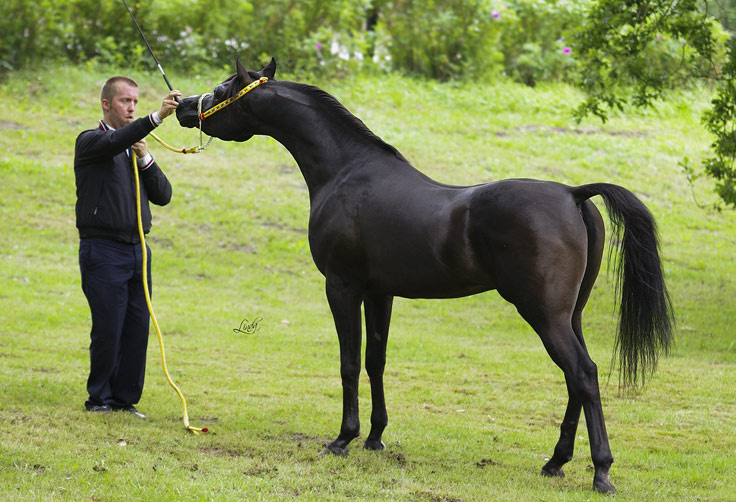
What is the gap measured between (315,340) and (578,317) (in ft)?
15.9

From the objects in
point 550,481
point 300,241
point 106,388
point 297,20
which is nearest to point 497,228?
point 550,481

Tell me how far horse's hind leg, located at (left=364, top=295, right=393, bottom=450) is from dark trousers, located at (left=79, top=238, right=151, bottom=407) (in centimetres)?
172

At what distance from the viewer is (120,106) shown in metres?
5.94

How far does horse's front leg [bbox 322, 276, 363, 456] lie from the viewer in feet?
17.3

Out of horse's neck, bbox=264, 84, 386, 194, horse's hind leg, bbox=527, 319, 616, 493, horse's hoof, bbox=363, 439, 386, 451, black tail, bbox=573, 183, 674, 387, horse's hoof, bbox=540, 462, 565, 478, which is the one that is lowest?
horse's hoof, bbox=363, 439, 386, 451

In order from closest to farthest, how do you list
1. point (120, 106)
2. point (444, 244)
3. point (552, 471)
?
point (444, 244), point (552, 471), point (120, 106)

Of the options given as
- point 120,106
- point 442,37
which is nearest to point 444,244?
point 120,106

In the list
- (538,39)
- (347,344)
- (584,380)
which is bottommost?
(347,344)

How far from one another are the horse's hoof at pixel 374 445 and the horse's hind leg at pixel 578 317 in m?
1.08

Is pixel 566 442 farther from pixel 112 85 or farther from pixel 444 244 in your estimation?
pixel 112 85

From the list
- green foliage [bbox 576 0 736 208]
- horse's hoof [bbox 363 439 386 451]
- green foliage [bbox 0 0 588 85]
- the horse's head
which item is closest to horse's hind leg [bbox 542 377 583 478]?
horse's hoof [bbox 363 439 386 451]

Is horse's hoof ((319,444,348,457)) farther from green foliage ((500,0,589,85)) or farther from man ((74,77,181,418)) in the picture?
green foliage ((500,0,589,85))

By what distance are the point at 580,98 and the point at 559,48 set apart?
2.04 metres

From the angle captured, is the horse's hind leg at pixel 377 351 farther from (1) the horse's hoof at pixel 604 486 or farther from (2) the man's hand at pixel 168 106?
(2) the man's hand at pixel 168 106
